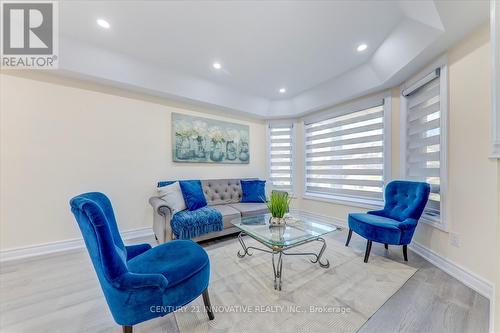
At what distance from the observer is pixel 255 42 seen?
2.28 m

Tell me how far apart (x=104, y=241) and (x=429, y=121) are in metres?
3.48

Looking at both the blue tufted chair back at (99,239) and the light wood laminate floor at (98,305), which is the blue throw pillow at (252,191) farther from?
the blue tufted chair back at (99,239)

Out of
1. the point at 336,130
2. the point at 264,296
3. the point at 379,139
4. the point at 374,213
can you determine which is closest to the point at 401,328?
the point at 264,296

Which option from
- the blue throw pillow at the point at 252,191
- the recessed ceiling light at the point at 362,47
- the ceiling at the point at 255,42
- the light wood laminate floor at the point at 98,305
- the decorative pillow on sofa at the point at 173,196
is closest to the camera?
the light wood laminate floor at the point at 98,305

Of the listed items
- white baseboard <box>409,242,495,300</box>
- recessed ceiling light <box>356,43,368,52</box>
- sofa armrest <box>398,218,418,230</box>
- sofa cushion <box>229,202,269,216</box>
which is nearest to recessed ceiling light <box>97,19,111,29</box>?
sofa cushion <box>229,202,269,216</box>

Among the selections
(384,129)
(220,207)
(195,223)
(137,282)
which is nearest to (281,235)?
(195,223)

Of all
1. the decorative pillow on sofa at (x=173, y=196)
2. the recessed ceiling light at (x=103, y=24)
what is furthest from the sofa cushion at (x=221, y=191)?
the recessed ceiling light at (x=103, y=24)

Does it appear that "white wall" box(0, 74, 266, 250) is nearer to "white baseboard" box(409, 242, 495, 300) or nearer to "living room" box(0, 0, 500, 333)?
"living room" box(0, 0, 500, 333)

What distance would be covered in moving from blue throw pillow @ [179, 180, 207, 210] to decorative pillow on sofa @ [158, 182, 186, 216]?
63 mm

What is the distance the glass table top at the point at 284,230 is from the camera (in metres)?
1.79

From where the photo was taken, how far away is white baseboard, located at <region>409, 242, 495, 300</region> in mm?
1586

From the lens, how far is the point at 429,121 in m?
2.33

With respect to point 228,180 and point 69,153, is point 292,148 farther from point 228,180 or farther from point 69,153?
point 69,153

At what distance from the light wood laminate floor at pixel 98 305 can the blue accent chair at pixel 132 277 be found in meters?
0.38
